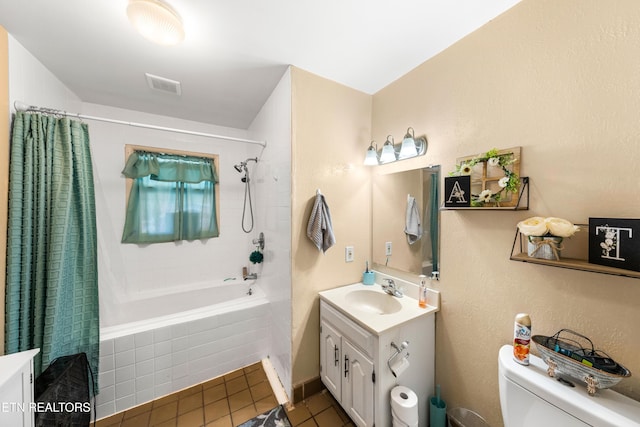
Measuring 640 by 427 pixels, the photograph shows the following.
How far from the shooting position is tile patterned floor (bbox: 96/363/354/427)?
4.83ft

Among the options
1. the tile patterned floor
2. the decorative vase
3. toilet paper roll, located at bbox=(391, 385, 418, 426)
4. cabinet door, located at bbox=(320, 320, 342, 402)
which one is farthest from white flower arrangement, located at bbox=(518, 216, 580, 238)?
the tile patterned floor

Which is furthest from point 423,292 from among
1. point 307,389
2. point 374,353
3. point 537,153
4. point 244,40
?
point 244,40

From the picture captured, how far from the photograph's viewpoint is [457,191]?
123 cm

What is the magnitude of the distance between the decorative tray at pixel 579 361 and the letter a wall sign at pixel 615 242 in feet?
1.18

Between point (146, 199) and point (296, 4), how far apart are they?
2.27 m

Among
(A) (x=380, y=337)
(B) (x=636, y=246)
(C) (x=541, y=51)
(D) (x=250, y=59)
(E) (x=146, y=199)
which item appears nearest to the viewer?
(B) (x=636, y=246)

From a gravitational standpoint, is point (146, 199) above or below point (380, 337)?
above

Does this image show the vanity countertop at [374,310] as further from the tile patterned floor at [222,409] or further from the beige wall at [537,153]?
the tile patterned floor at [222,409]

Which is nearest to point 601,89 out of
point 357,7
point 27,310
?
point 357,7

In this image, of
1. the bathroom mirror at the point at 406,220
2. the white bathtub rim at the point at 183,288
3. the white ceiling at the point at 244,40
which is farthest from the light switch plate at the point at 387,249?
the white bathtub rim at the point at 183,288

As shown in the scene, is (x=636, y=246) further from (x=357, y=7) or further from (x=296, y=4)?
(x=296, y=4)

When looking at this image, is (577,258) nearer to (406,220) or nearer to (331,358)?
(406,220)

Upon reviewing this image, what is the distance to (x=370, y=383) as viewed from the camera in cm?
121

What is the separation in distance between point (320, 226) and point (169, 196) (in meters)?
1.87
